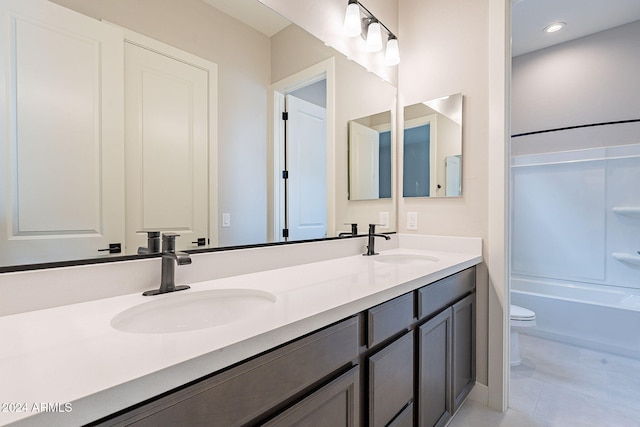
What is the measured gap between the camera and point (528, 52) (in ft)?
10.2

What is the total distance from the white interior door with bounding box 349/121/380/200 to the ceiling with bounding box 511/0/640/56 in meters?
1.47

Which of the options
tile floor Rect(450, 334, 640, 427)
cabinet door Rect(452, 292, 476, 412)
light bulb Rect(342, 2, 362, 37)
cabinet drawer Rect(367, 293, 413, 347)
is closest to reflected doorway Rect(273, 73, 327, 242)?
light bulb Rect(342, 2, 362, 37)

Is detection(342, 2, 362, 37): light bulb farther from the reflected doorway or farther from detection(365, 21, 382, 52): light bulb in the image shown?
the reflected doorway

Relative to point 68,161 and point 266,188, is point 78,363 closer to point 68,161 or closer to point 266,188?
point 68,161

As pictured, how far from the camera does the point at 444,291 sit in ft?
4.48

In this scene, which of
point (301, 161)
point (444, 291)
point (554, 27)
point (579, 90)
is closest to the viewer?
point (444, 291)

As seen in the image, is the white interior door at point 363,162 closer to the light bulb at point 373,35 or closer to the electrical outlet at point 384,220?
the electrical outlet at point 384,220

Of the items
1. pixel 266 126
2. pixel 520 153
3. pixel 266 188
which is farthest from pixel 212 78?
pixel 520 153

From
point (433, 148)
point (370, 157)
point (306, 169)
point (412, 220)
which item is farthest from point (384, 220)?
point (306, 169)

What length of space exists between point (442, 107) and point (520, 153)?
1.89 m

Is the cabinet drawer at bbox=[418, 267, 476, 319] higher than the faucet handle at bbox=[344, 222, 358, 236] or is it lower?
lower

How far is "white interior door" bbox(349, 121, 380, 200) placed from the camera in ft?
6.18

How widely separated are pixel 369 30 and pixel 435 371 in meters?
1.89

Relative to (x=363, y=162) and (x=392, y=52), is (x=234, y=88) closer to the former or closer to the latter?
(x=363, y=162)
